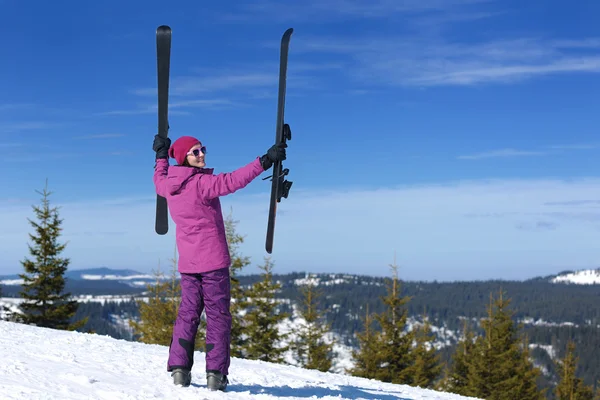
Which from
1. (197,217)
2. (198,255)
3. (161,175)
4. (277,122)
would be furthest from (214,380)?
(277,122)

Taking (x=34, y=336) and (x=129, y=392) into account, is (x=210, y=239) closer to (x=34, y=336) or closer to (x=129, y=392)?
(x=129, y=392)

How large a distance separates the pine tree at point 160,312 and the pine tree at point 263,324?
2.81 meters

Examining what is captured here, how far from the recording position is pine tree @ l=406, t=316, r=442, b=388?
113 ft

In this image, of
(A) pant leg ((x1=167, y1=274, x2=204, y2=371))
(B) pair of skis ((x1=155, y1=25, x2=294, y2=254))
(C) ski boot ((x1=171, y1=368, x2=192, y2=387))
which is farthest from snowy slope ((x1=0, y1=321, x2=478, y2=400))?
(B) pair of skis ((x1=155, y1=25, x2=294, y2=254))

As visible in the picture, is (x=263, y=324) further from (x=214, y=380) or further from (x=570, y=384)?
(x=214, y=380)

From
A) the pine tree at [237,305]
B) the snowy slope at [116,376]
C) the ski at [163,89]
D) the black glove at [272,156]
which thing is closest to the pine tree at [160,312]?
the pine tree at [237,305]

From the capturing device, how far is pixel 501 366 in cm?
3688

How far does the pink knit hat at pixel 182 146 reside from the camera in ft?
21.7

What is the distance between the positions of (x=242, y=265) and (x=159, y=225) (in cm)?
2525

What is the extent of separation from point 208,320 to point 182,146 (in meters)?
1.96

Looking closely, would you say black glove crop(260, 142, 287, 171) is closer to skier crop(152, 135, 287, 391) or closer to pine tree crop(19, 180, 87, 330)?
skier crop(152, 135, 287, 391)

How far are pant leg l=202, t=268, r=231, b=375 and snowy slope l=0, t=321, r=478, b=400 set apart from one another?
390 millimetres

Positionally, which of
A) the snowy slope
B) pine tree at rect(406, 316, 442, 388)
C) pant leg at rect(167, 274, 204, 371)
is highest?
pant leg at rect(167, 274, 204, 371)

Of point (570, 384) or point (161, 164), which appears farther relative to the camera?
point (570, 384)
